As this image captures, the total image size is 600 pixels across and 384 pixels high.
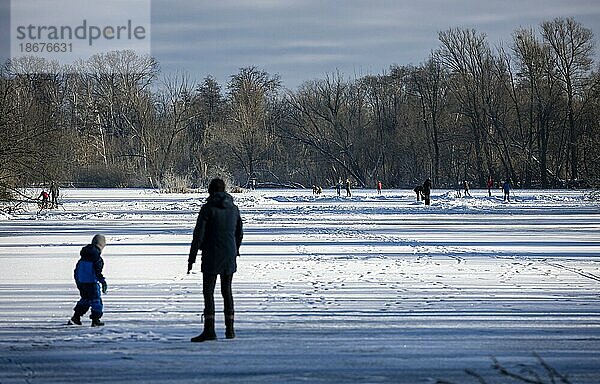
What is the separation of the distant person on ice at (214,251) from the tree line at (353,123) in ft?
200

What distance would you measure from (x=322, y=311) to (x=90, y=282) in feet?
9.33

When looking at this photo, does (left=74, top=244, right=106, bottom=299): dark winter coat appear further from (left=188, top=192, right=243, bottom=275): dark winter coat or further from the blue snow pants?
(left=188, top=192, right=243, bottom=275): dark winter coat

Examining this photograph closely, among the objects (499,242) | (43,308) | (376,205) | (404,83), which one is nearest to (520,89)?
(404,83)

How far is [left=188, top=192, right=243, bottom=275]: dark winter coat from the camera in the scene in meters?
9.41

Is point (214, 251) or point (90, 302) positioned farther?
point (90, 302)

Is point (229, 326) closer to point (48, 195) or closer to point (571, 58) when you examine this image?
point (48, 195)

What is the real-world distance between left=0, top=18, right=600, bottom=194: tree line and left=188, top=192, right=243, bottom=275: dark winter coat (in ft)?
200

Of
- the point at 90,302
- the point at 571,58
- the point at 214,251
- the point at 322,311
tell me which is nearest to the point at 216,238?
the point at 214,251

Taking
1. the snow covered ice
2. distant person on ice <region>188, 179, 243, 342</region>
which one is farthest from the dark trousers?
the snow covered ice

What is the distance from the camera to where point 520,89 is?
85.7m

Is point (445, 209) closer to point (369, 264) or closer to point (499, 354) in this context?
point (369, 264)

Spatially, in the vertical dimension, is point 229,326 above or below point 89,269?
below

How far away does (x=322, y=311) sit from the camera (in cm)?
1138

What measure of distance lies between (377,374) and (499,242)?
55.8 ft
